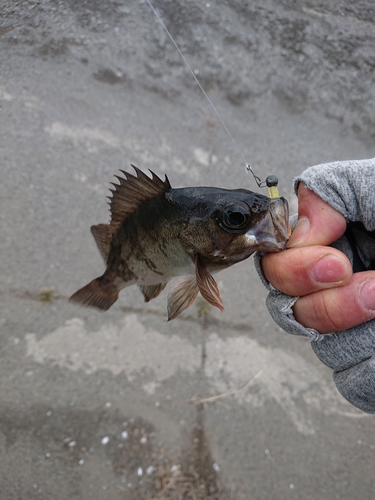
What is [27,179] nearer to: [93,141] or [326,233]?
[93,141]

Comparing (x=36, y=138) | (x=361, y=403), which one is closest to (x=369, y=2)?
(x=36, y=138)

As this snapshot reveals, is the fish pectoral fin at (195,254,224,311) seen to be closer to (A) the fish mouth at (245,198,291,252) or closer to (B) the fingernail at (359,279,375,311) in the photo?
(A) the fish mouth at (245,198,291,252)

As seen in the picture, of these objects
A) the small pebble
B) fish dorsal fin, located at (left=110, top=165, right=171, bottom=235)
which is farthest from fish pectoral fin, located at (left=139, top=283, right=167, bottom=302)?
the small pebble

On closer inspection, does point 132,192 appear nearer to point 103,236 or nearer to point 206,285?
point 103,236

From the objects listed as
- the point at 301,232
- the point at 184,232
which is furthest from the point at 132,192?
the point at 301,232

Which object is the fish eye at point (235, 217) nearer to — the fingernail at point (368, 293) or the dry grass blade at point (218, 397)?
the fingernail at point (368, 293)

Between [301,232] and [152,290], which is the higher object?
[301,232]

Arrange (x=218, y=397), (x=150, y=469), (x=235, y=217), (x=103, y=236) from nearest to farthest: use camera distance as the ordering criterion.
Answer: (x=235, y=217) < (x=103, y=236) < (x=150, y=469) < (x=218, y=397)
